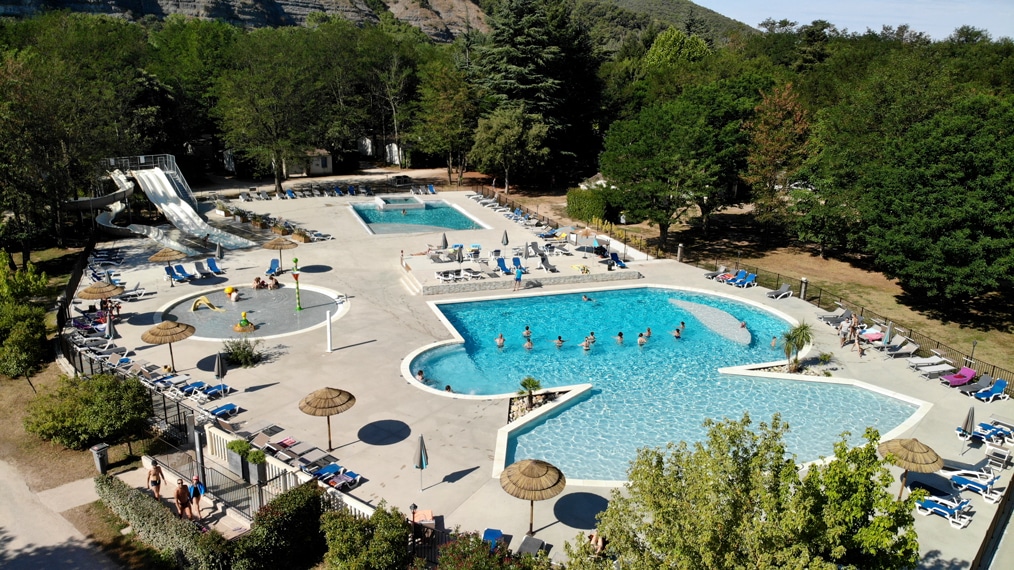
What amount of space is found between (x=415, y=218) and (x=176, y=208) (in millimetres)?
15068

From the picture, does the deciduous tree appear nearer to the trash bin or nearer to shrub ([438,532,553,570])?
the trash bin

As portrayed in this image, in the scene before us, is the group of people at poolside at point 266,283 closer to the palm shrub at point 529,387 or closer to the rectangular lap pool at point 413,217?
the rectangular lap pool at point 413,217

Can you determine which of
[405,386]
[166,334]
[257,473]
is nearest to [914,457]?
[405,386]

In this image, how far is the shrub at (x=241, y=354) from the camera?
2109 cm

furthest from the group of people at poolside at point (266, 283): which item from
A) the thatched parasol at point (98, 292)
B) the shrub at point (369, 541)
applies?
the shrub at point (369, 541)

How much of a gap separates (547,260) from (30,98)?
25.6m

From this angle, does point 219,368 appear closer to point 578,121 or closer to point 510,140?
point 510,140

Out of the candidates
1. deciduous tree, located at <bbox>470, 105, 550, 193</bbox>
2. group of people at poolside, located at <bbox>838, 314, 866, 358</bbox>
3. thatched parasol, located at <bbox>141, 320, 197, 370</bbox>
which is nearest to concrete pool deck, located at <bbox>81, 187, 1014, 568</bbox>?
group of people at poolside, located at <bbox>838, 314, 866, 358</bbox>

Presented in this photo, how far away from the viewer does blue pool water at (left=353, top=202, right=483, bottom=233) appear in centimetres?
4275

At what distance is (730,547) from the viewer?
831 centimetres

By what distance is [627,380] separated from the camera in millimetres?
22250

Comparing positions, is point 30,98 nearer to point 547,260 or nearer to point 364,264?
point 364,264

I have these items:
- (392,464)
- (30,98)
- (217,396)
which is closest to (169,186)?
(30,98)

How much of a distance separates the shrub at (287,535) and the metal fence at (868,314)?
21.6m
